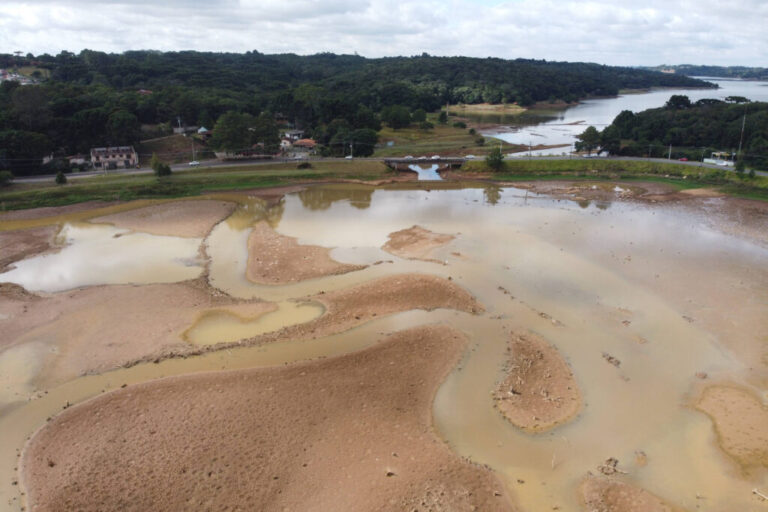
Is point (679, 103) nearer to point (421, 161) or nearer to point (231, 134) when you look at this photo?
point (421, 161)

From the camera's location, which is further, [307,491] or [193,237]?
[193,237]

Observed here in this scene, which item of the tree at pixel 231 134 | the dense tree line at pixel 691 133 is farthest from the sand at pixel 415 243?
the dense tree line at pixel 691 133

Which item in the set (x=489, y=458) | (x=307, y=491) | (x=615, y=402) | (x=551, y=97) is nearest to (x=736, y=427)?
(x=615, y=402)

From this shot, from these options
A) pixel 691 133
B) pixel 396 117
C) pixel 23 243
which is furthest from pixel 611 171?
pixel 23 243

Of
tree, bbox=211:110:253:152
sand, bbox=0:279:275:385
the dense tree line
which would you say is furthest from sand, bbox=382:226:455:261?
the dense tree line

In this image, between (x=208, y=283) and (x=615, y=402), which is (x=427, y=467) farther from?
(x=208, y=283)

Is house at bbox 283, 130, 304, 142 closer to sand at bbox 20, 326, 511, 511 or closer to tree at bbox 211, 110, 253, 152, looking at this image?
tree at bbox 211, 110, 253, 152
